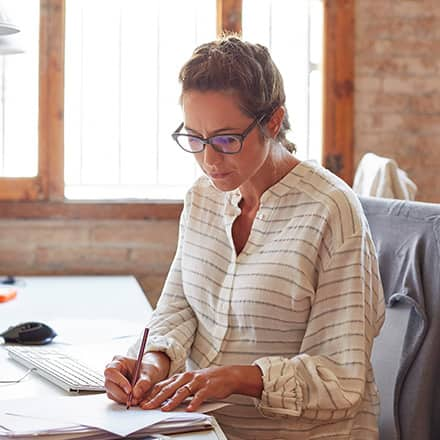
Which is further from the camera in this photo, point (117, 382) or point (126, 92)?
point (126, 92)

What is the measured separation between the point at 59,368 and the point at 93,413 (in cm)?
43

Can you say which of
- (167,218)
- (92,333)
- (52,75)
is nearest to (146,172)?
(167,218)

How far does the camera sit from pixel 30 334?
7.36 ft

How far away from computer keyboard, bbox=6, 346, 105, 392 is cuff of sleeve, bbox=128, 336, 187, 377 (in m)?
0.13

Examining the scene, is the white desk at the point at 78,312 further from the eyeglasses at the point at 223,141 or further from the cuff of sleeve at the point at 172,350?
the eyeglasses at the point at 223,141

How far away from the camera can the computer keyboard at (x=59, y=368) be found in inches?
70.8

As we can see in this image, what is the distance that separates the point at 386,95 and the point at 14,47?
1634mm

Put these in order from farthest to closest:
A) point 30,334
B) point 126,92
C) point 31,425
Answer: point 126,92 < point 30,334 < point 31,425

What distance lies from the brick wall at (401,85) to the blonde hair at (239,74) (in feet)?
6.38

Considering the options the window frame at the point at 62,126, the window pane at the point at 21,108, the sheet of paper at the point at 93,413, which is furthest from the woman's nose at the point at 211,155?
the window pane at the point at 21,108

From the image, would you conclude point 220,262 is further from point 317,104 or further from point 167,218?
point 317,104

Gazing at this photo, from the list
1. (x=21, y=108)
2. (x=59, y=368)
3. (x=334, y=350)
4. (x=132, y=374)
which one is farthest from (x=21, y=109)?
(x=334, y=350)

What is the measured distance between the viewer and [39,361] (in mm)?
1986

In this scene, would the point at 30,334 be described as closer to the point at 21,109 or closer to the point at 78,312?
the point at 78,312
